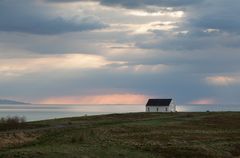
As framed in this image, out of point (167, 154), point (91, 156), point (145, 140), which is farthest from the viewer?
point (145, 140)

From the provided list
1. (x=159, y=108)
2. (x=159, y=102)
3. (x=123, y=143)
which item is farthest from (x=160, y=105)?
(x=123, y=143)

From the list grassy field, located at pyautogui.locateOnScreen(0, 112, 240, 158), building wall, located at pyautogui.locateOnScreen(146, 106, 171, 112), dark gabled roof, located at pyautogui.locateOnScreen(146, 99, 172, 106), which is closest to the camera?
grassy field, located at pyautogui.locateOnScreen(0, 112, 240, 158)

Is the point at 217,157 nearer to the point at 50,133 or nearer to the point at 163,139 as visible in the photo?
the point at 163,139

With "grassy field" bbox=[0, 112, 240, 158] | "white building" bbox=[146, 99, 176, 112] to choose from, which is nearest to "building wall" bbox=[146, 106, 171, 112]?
"white building" bbox=[146, 99, 176, 112]

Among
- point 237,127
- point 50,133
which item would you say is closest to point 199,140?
point 50,133

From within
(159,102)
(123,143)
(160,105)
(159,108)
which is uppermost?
(159,102)

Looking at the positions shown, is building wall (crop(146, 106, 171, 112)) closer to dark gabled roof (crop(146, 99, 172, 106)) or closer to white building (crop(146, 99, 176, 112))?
white building (crop(146, 99, 176, 112))

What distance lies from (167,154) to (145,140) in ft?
22.2

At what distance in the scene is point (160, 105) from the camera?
128250mm

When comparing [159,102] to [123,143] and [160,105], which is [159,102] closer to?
[160,105]

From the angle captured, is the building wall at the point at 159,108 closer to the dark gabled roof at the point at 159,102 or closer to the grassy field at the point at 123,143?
the dark gabled roof at the point at 159,102

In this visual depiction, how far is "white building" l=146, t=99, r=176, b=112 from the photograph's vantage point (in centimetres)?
12725

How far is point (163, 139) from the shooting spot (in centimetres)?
4762

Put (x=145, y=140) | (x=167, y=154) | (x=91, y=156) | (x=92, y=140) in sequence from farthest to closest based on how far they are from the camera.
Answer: (x=145, y=140)
(x=92, y=140)
(x=167, y=154)
(x=91, y=156)
